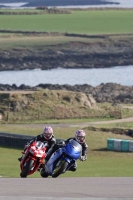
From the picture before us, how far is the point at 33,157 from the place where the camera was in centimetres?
2041

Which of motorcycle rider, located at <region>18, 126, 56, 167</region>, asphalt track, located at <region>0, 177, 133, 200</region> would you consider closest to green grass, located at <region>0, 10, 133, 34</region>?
motorcycle rider, located at <region>18, 126, 56, 167</region>

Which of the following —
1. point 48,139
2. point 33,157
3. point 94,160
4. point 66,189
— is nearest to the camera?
point 66,189

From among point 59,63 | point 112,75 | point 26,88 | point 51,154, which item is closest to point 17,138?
point 51,154

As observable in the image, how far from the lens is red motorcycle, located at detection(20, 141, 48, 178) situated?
20.4 m

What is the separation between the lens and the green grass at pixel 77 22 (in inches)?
4584

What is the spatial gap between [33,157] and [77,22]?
347 ft

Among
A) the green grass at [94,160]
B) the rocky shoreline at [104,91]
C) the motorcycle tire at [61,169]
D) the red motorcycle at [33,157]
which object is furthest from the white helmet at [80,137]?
the rocky shoreline at [104,91]

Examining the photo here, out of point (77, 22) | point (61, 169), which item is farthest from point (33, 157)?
point (77, 22)

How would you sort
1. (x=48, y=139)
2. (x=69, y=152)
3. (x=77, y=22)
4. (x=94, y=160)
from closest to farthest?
1. (x=69, y=152)
2. (x=48, y=139)
3. (x=94, y=160)
4. (x=77, y=22)

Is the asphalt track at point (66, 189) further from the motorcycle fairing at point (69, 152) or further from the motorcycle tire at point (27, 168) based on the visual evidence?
the motorcycle tire at point (27, 168)

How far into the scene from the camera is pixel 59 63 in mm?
99625

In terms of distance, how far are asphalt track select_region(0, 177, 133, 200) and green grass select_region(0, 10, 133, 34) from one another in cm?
9486

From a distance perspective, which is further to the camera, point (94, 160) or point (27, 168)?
point (94, 160)

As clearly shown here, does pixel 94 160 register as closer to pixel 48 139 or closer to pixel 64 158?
pixel 48 139
